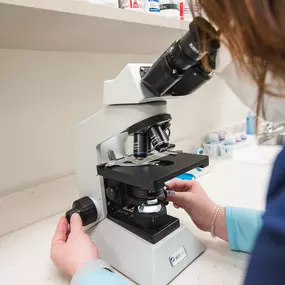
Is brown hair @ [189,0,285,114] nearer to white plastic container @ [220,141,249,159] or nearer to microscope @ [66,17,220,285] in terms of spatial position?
microscope @ [66,17,220,285]

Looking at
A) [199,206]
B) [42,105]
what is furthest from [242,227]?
[42,105]

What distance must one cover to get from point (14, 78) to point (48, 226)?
18.6 inches

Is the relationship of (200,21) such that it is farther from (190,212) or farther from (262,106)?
(190,212)

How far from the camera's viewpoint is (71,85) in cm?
102

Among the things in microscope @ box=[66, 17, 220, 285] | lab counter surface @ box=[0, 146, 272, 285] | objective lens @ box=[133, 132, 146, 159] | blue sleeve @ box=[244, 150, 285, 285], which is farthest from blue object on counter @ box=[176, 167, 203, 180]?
blue sleeve @ box=[244, 150, 285, 285]

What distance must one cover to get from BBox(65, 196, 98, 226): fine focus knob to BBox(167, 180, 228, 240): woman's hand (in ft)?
0.63

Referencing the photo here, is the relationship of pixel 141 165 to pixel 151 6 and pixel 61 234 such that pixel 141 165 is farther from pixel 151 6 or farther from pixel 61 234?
pixel 151 6

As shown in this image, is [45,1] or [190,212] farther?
[190,212]

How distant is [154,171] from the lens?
0.55m

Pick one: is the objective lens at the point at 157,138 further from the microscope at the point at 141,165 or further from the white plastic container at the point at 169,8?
the white plastic container at the point at 169,8

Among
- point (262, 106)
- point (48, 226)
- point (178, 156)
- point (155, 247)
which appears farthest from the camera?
point (48, 226)

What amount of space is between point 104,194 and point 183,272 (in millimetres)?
238

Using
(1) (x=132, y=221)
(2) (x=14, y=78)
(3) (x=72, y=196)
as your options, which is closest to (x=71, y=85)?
(2) (x=14, y=78)

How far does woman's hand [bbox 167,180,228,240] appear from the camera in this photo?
25.0 inches
